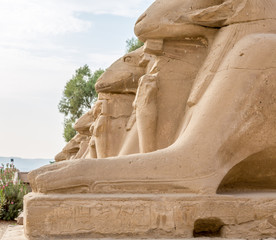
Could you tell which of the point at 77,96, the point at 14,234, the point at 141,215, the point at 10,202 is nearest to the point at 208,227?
the point at 141,215

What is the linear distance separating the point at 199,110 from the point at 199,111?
0.01m

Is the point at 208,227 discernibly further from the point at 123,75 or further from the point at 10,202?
the point at 10,202

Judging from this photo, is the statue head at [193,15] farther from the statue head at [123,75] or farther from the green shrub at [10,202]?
the green shrub at [10,202]

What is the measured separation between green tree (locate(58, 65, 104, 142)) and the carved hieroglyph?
44.7 ft

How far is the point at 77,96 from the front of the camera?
1802cm

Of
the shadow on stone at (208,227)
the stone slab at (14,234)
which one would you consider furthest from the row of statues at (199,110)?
the stone slab at (14,234)

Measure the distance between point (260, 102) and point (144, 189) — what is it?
103cm

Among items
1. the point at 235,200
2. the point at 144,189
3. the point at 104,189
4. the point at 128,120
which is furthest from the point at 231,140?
the point at 128,120

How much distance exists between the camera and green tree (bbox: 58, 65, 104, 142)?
17.9 metres

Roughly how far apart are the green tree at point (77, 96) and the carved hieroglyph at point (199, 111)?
13634mm

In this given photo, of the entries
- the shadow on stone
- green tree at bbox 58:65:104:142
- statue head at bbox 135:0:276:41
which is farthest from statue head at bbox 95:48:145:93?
green tree at bbox 58:65:104:142

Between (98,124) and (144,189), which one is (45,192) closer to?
(144,189)

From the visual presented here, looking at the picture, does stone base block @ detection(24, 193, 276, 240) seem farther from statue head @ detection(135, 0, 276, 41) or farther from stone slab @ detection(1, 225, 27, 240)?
statue head @ detection(135, 0, 276, 41)

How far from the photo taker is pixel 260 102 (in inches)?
126
